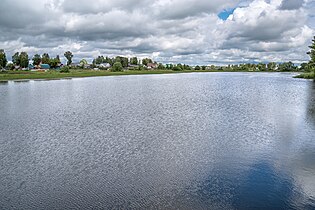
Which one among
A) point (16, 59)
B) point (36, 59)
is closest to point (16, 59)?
point (16, 59)

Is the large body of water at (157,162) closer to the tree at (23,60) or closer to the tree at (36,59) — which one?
the tree at (23,60)

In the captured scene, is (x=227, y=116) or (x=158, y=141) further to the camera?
(x=227, y=116)

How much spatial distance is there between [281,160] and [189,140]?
582 cm

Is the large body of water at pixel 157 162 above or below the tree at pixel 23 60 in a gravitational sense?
below

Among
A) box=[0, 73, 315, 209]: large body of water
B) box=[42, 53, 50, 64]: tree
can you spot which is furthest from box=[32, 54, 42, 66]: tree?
box=[0, 73, 315, 209]: large body of water

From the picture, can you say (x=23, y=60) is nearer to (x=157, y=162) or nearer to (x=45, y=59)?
(x=45, y=59)

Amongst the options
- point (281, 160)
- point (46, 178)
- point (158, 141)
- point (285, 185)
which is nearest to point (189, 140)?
point (158, 141)

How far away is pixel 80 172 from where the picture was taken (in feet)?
44.4

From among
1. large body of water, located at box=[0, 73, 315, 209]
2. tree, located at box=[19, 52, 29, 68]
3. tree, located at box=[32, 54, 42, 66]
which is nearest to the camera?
large body of water, located at box=[0, 73, 315, 209]

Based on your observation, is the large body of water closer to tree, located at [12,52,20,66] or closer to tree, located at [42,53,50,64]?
tree, located at [12,52,20,66]

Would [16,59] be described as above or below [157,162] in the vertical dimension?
above

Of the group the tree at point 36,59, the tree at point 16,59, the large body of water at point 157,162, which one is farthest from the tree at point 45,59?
the large body of water at point 157,162

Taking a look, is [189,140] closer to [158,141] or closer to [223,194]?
[158,141]

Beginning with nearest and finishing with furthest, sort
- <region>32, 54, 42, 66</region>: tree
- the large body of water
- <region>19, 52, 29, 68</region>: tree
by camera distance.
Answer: the large body of water < <region>19, 52, 29, 68</region>: tree < <region>32, 54, 42, 66</region>: tree
